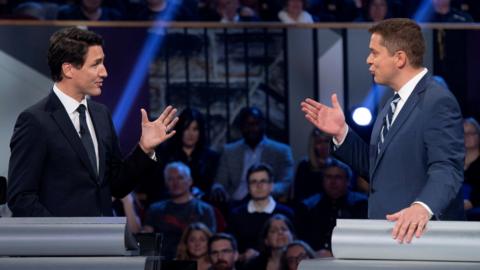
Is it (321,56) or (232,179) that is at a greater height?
(321,56)

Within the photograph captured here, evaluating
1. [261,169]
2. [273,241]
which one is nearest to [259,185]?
[261,169]

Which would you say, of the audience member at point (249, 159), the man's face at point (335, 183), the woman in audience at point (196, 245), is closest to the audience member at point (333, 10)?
the audience member at point (249, 159)

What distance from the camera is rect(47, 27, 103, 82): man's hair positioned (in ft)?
10.5

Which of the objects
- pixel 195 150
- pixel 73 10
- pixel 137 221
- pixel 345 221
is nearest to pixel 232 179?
pixel 195 150

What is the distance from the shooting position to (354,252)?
2318mm

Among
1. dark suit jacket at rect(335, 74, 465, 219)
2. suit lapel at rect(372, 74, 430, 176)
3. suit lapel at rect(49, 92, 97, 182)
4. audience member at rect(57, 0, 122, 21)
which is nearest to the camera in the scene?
dark suit jacket at rect(335, 74, 465, 219)

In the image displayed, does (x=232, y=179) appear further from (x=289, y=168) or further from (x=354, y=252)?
(x=354, y=252)

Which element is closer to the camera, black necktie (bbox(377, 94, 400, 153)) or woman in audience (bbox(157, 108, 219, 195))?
black necktie (bbox(377, 94, 400, 153))

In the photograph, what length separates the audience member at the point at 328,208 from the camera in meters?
6.20

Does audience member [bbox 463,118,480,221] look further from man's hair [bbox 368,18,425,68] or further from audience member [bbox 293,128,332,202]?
man's hair [bbox 368,18,425,68]

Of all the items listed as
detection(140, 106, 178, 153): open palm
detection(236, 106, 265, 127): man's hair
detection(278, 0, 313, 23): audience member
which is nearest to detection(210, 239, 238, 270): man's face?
detection(236, 106, 265, 127): man's hair

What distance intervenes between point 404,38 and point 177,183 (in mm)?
3323

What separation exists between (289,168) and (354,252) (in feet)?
13.6

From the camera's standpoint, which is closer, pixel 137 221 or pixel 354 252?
pixel 354 252
